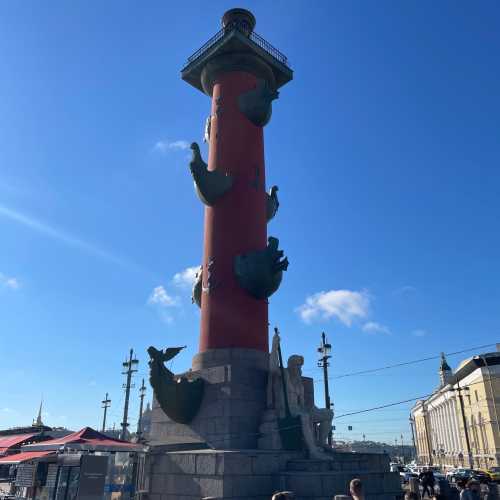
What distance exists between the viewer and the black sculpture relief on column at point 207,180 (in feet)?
62.5

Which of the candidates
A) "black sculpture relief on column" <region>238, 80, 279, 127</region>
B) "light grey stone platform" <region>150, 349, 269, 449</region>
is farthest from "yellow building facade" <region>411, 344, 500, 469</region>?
"black sculpture relief on column" <region>238, 80, 279, 127</region>

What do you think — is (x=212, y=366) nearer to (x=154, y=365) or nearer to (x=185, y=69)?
(x=154, y=365)

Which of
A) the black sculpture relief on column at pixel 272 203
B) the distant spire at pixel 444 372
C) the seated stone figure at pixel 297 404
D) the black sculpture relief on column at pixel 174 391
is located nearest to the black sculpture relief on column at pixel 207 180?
the black sculpture relief on column at pixel 272 203

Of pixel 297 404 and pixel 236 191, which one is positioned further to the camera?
pixel 236 191

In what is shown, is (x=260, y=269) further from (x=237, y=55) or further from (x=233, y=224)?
(x=237, y=55)

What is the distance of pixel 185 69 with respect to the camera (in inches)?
926

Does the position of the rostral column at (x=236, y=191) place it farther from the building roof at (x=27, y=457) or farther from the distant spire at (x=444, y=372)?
the distant spire at (x=444, y=372)

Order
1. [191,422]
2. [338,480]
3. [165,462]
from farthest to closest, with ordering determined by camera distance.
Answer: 1. [191,422]
2. [165,462]
3. [338,480]

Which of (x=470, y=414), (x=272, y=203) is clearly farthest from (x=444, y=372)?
(x=272, y=203)

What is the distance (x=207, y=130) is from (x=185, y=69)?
3.83 metres

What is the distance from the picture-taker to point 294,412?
15.8 meters

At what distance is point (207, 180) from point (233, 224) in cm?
192

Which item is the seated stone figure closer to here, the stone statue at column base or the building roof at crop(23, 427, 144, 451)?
the stone statue at column base

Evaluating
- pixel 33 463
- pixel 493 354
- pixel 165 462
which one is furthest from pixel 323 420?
pixel 493 354
